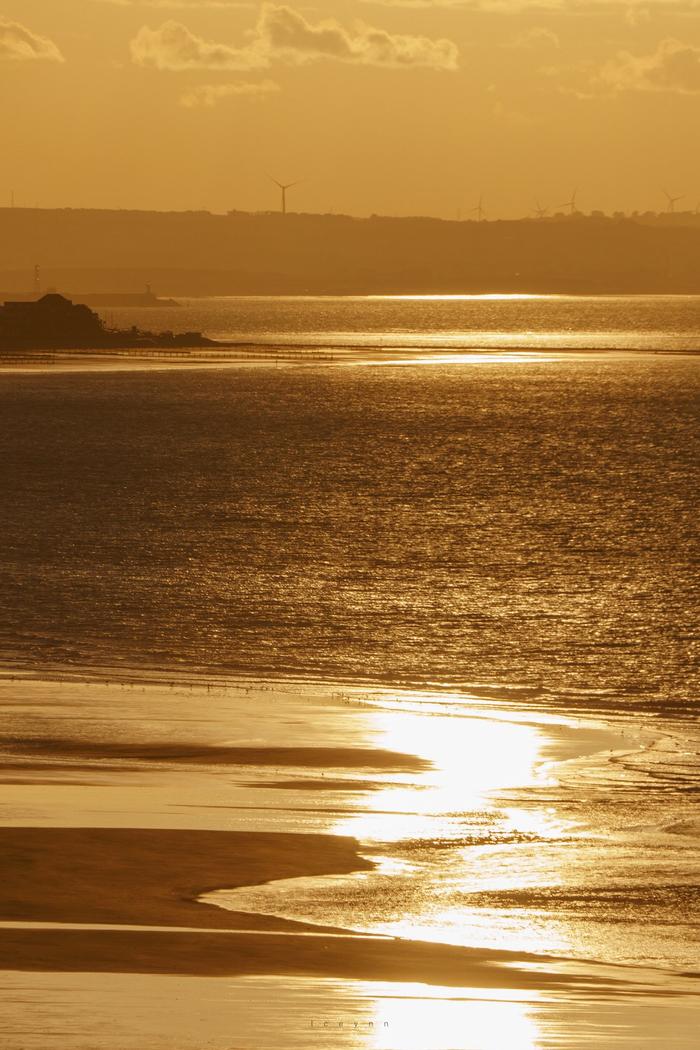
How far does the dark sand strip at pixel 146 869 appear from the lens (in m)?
23.7

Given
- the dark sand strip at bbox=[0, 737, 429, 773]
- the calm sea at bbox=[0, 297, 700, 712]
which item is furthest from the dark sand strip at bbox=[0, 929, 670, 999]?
the calm sea at bbox=[0, 297, 700, 712]

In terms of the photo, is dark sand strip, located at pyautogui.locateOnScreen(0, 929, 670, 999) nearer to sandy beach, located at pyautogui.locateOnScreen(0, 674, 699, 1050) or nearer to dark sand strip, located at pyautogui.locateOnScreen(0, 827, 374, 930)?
sandy beach, located at pyautogui.locateOnScreen(0, 674, 699, 1050)

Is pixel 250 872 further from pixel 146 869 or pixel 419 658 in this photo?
pixel 419 658

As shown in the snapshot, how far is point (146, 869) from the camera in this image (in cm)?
2558

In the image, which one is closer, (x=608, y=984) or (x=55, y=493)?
(x=608, y=984)

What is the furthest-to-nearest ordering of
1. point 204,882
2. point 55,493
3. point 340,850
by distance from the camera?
point 55,493 < point 340,850 < point 204,882

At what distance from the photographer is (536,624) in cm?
5569

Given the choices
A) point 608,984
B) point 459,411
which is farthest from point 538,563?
point 459,411

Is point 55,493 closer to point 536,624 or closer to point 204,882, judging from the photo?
point 536,624

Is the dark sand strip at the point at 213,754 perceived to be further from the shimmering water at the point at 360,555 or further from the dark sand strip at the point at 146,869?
the shimmering water at the point at 360,555

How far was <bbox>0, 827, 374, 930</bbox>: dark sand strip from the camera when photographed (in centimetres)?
2373

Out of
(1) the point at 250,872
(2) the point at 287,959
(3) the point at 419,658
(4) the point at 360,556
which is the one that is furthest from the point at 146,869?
(4) the point at 360,556

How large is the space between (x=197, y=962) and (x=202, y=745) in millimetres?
13445

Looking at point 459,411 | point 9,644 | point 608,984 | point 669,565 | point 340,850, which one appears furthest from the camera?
point 459,411
